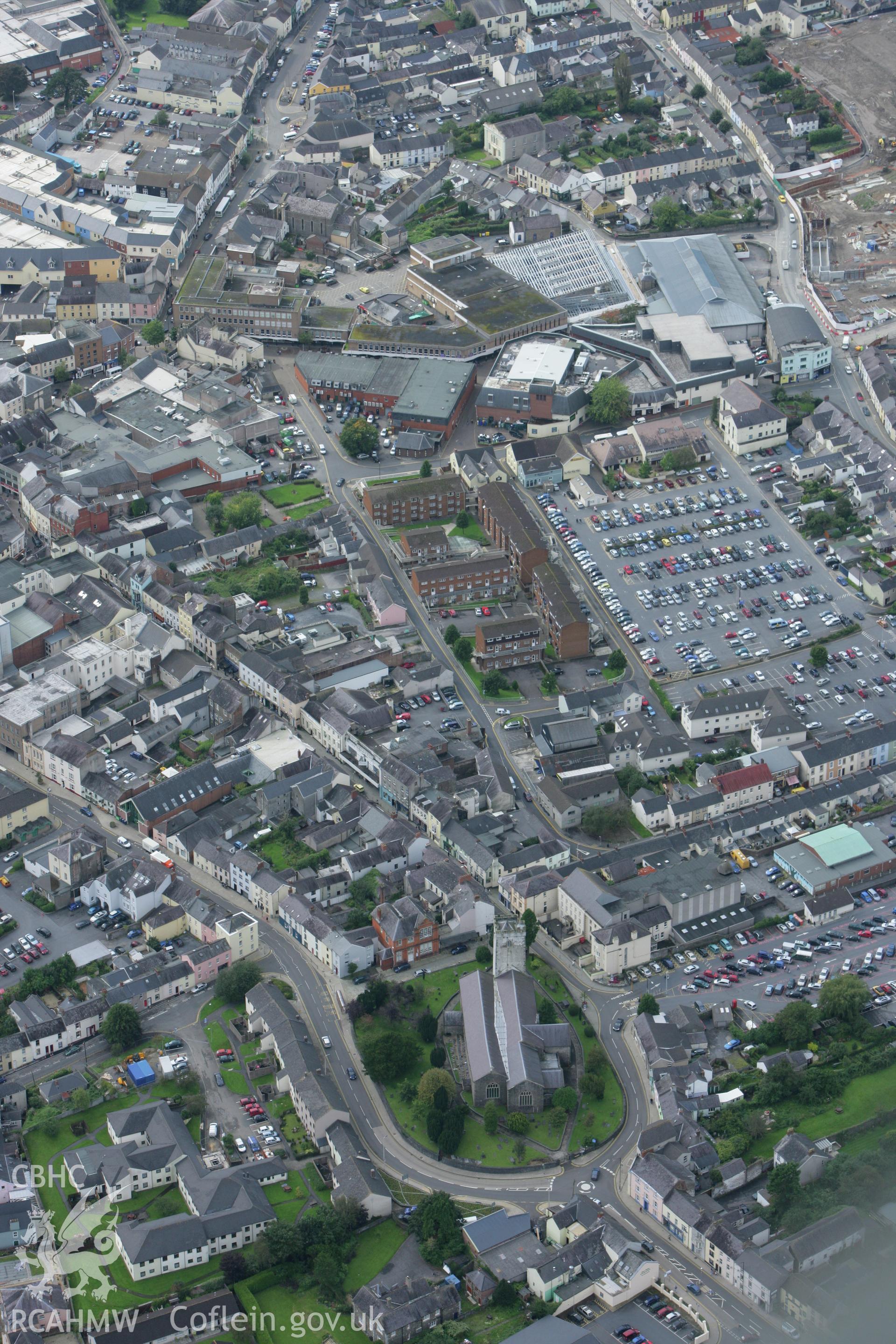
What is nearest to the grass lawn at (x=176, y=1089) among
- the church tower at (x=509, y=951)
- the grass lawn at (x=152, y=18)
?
the church tower at (x=509, y=951)

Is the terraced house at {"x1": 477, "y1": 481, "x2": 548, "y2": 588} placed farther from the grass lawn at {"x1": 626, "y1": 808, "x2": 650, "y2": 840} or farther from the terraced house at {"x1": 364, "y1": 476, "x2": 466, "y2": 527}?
the grass lawn at {"x1": 626, "y1": 808, "x2": 650, "y2": 840}

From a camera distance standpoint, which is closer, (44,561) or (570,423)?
(44,561)

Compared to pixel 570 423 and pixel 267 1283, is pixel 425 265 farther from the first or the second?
pixel 267 1283

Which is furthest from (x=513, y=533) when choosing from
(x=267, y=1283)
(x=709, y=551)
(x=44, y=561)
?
(x=267, y=1283)

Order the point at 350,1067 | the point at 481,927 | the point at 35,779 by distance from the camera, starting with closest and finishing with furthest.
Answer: the point at 350,1067
the point at 481,927
the point at 35,779

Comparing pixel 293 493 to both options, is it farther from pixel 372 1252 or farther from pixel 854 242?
pixel 372 1252

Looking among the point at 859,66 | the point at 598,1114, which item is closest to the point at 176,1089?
the point at 598,1114

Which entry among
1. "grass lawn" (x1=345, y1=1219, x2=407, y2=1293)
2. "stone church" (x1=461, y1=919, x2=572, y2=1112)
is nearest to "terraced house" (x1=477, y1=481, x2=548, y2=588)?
"stone church" (x1=461, y1=919, x2=572, y2=1112)
